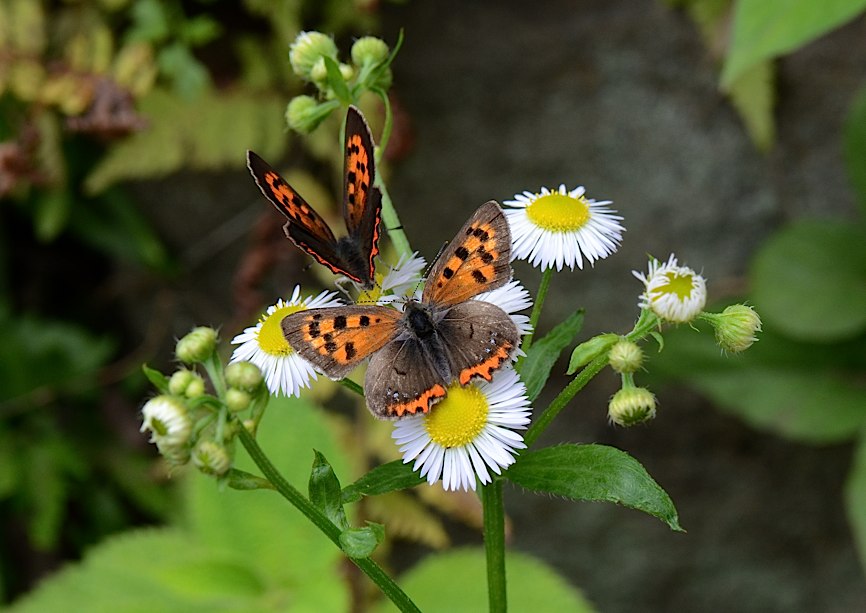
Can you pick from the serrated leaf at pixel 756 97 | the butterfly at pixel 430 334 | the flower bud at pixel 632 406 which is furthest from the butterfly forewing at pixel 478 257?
the serrated leaf at pixel 756 97

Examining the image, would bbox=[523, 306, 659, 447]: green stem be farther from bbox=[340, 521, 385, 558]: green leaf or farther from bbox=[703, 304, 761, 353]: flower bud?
bbox=[340, 521, 385, 558]: green leaf

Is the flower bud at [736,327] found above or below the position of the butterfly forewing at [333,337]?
above

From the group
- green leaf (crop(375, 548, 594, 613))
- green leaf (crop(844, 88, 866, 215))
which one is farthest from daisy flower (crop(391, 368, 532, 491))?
green leaf (crop(844, 88, 866, 215))

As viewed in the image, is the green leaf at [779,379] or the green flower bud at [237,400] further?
the green leaf at [779,379]

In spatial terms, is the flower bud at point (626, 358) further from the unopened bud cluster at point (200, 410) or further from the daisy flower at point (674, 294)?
the unopened bud cluster at point (200, 410)

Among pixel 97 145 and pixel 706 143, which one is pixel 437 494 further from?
pixel 97 145

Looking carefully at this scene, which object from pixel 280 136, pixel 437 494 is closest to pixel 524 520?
pixel 437 494
